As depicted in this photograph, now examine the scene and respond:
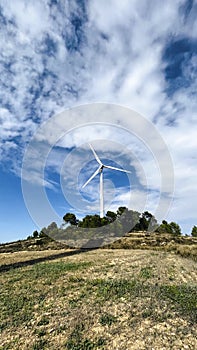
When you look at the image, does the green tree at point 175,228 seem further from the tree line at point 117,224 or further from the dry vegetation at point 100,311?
the dry vegetation at point 100,311

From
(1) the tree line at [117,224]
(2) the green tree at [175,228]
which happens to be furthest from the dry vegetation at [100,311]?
(2) the green tree at [175,228]

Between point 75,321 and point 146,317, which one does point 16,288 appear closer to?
point 75,321

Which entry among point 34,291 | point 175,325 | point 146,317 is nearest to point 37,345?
point 146,317

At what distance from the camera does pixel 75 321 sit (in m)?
12.1

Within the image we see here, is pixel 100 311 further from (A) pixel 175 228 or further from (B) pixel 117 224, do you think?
(A) pixel 175 228

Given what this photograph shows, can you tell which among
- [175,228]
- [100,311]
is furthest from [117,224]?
[100,311]

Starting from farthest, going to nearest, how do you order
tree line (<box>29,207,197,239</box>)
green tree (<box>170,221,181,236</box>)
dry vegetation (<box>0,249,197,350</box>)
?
green tree (<box>170,221,181,236</box>)
tree line (<box>29,207,197,239</box>)
dry vegetation (<box>0,249,197,350</box>)

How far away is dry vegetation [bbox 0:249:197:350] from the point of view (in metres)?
10.3

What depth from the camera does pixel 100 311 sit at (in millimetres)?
13164

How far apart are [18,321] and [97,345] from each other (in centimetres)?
451

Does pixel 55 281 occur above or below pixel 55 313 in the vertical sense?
above

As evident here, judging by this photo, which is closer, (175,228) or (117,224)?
(117,224)

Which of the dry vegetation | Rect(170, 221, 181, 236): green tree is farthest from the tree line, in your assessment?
the dry vegetation

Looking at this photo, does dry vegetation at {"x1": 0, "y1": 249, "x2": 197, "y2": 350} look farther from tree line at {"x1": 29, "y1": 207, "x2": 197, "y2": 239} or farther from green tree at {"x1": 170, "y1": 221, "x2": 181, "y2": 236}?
green tree at {"x1": 170, "y1": 221, "x2": 181, "y2": 236}
